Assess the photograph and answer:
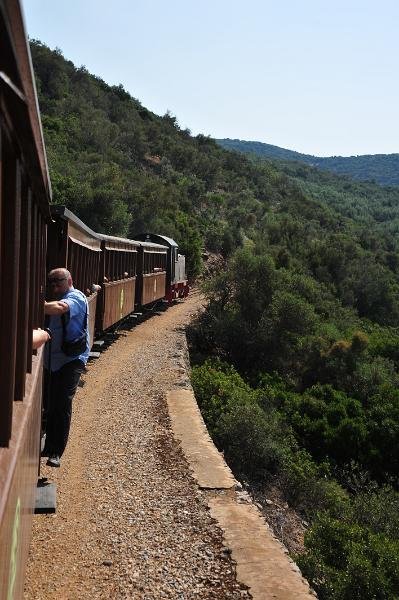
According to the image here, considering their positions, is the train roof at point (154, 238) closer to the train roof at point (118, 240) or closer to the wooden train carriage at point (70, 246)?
the train roof at point (118, 240)

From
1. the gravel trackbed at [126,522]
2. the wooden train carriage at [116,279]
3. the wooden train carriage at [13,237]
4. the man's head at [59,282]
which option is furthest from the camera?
the wooden train carriage at [116,279]

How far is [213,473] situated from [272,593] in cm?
254

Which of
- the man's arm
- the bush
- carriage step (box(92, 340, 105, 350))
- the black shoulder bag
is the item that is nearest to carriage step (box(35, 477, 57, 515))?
the black shoulder bag

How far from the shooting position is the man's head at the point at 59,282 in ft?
17.5

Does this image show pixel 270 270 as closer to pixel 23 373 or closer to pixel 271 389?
pixel 271 389

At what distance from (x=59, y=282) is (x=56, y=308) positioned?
299 millimetres

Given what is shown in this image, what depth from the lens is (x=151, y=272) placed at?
21.2 m

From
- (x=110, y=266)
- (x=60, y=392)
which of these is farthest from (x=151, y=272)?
(x=60, y=392)

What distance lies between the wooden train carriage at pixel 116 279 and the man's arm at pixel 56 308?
6860 millimetres

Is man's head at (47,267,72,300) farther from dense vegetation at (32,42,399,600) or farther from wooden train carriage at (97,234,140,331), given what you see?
wooden train carriage at (97,234,140,331)

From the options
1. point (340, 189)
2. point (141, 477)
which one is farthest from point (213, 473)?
point (340, 189)

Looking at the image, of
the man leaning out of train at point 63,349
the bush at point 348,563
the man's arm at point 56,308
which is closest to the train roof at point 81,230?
the man leaning out of train at point 63,349

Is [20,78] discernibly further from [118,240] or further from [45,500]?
[118,240]

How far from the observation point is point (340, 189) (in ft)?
482
